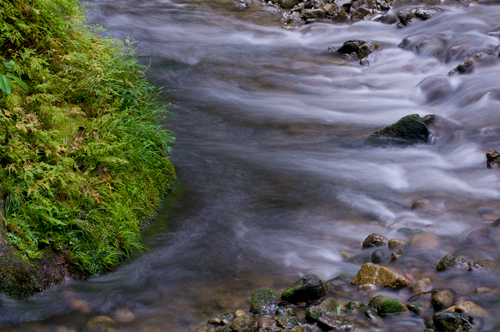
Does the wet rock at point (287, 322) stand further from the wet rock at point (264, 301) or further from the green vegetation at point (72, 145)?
the green vegetation at point (72, 145)

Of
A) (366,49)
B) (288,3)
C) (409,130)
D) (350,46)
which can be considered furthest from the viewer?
(288,3)

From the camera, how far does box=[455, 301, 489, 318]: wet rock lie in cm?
259

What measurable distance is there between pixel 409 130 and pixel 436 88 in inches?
78.0

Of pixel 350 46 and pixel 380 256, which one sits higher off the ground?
pixel 350 46

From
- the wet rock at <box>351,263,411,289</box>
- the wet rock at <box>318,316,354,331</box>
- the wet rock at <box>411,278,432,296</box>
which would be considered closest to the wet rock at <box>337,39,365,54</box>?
the wet rock at <box>351,263,411,289</box>

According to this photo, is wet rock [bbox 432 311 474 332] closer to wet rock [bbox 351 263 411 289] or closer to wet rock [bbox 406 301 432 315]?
wet rock [bbox 406 301 432 315]

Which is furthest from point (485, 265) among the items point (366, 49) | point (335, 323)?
point (366, 49)

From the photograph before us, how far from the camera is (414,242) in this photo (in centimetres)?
370

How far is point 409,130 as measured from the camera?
5812 millimetres

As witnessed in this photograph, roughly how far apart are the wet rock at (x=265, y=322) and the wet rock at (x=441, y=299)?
3.44 feet

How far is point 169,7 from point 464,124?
30.4ft

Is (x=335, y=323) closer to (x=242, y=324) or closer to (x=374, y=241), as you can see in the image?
(x=242, y=324)

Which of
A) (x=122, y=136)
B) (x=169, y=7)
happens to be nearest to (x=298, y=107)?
(x=122, y=136)

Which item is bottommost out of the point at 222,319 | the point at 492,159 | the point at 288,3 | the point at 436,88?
the point at 222,319
